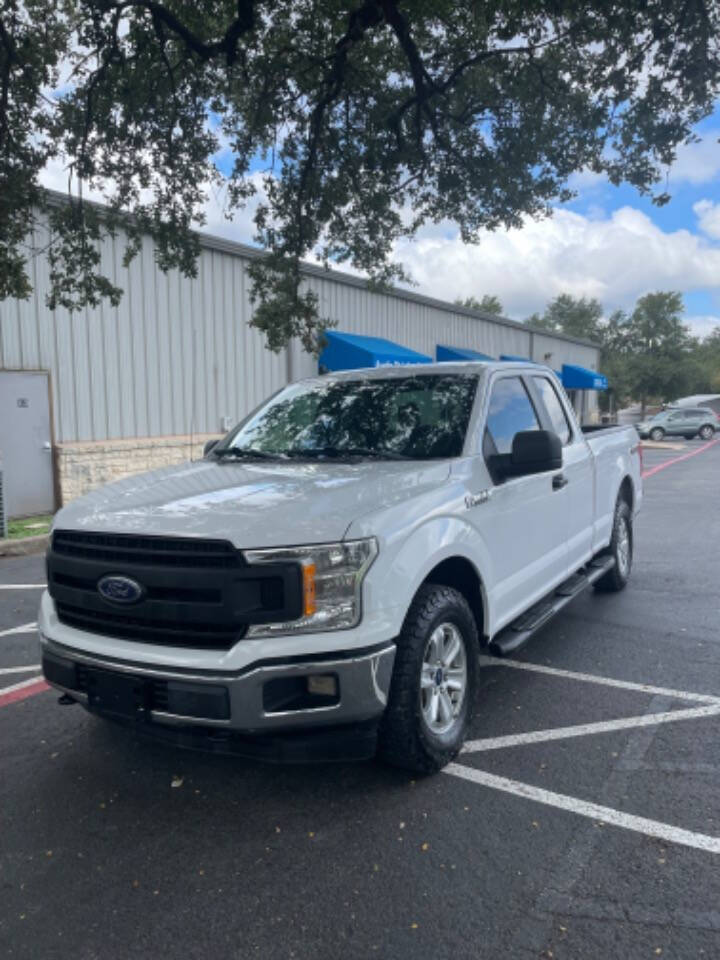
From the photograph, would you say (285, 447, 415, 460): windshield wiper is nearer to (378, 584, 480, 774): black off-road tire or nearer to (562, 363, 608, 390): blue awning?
(378, 584, 480, 774): black off-road tire

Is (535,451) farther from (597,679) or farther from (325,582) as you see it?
(597,679)

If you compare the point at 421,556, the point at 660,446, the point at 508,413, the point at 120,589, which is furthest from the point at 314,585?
the point at 660,446

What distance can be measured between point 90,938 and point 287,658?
111 centimetres

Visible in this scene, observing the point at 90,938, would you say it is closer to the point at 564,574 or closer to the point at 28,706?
the point at 28,706

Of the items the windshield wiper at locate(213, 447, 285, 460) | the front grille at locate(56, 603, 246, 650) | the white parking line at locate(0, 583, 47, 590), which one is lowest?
the white parking line at locate(0, 583, 47, 590)

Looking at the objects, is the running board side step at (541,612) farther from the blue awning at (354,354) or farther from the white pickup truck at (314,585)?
the blue awning at (354,354)

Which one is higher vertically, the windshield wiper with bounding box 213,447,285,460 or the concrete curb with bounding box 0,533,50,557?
the windshield wiper with bounding box 213,447,285,460

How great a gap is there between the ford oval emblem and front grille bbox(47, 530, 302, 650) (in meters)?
0.02

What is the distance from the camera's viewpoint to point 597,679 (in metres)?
4.60

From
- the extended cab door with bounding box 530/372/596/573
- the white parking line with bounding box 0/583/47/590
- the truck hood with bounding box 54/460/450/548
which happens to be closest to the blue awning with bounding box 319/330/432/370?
the white parking line with bounding box 0/583/47/590

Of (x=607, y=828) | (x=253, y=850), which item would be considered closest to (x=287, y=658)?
(x=253, y=850)

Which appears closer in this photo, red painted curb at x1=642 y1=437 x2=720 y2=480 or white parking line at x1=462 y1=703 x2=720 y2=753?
white parking line at x1=462 y1=703 x2=720 y2=753

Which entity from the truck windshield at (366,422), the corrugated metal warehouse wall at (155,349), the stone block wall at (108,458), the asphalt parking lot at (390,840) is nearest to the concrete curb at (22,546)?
the stone block wall at (108,458)

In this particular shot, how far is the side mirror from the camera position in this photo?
3.80 metres
